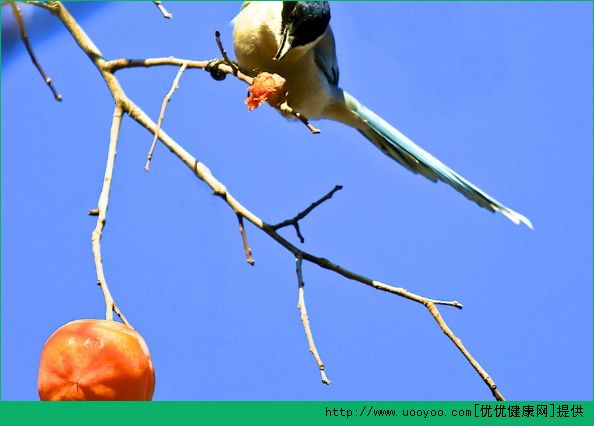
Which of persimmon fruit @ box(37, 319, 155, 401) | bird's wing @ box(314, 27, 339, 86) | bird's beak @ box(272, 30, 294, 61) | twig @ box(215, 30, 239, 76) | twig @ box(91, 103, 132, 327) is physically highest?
bird's wing @ box(314, 27, 339, 86)

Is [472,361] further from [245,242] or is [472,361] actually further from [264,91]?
[264,91]

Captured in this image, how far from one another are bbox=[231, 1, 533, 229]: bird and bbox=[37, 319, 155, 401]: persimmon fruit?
1.24 m

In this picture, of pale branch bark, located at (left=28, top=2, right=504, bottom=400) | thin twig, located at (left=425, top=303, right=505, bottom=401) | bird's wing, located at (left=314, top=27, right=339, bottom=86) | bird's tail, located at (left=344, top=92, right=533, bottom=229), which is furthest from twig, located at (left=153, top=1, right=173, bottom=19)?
bird's tail, located at (left=344, top=92, right=533, bottom=229)

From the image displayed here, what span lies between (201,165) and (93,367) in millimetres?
624

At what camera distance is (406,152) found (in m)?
3.23

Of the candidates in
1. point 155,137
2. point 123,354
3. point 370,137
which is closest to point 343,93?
point 370,137

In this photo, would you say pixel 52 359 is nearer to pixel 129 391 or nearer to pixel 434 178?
pixel 129 391

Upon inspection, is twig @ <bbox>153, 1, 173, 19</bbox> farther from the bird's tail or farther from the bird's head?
the bird's tail

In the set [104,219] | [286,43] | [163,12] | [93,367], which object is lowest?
[93,367]

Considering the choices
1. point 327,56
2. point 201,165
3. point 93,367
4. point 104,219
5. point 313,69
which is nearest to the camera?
point 93,367

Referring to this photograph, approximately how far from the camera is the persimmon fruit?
4.72ft

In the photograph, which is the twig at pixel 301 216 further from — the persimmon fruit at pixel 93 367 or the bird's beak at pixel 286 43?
the bird's beak at pixel 286 43

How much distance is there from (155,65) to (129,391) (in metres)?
0.95

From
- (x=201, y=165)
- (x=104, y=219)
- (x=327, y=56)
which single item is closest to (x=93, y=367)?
(x=104, y=219)
